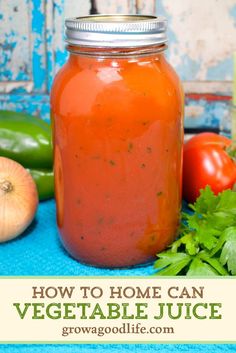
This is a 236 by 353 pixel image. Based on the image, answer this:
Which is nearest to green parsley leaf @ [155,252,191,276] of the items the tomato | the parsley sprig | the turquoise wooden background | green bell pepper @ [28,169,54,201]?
the parsley sprig

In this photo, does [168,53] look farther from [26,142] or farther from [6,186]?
[6,186]

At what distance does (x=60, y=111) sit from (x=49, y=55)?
0.54 metres

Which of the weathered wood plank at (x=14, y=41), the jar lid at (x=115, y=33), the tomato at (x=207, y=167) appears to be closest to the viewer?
the jar lid at (x=115, y=33)

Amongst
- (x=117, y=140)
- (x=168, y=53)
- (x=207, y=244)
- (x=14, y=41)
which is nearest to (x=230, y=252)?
(x=207, y=244)

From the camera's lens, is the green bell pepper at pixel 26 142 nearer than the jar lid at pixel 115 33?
No

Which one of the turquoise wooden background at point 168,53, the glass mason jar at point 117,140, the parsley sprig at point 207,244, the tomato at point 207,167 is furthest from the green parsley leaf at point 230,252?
the turquoise wooden background at point 168,53

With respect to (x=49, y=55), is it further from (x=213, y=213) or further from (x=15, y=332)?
(x=15, y=332)

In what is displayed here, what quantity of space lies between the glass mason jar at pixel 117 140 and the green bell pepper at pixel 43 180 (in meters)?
0.27

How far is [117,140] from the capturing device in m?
1.04

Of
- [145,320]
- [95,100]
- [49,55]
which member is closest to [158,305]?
[145,320]

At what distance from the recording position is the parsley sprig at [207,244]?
1.05 m

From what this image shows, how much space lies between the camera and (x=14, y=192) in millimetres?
1216

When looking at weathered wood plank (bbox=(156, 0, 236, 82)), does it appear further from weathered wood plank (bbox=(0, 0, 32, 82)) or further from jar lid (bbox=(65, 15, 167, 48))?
jar lid (bbox=(65, 15, 167, 48))

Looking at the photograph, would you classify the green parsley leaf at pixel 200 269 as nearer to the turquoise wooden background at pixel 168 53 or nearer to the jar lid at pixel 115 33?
the jar lid at pixel 115 33
